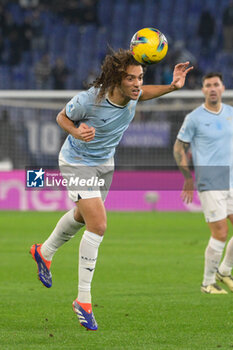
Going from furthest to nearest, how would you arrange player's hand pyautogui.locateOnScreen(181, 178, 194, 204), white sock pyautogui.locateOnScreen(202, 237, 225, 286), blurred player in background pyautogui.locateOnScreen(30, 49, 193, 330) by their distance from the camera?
player's hand pyautogui.locateOnScreen(181, 178, 194, 204) → white sock pyautogui.locateOnScreen(202, 237, 225, 286) → blurred player in background pyautogui.locateOnScreen(30, 49, 193, 330)

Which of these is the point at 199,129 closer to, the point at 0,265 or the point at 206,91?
the point at 206,91

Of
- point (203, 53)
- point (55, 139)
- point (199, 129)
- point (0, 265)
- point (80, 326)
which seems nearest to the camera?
point (80, 326)

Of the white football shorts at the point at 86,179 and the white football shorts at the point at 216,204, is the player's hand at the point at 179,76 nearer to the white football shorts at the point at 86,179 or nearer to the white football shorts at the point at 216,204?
the white football shorts at the point at 86,179

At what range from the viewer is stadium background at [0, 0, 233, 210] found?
17.3m

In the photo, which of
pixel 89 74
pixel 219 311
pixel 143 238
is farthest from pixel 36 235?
pixel 89 74

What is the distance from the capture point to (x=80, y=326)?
236 inches

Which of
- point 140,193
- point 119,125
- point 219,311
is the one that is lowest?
point 140,193

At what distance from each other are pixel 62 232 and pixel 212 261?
2.01 m

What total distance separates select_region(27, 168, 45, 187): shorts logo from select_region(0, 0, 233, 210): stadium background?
9.12 metres

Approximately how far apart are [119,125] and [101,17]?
2032 centimetres

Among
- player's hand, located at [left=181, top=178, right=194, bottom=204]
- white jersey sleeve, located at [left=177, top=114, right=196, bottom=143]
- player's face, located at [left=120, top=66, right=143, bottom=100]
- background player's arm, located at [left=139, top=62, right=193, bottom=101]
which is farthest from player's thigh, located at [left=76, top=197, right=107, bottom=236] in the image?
white jersey sleeve, located at [left=177, top=114, right=196, bottom=143]

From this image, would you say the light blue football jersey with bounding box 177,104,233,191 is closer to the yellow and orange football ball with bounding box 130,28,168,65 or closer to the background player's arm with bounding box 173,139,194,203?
the background player's arm with bounding box 173,139,194,203

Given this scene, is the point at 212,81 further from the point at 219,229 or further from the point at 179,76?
the point at 179,76

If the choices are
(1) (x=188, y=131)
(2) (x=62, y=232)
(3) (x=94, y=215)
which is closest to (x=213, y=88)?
(1) (x=188, y=131)
